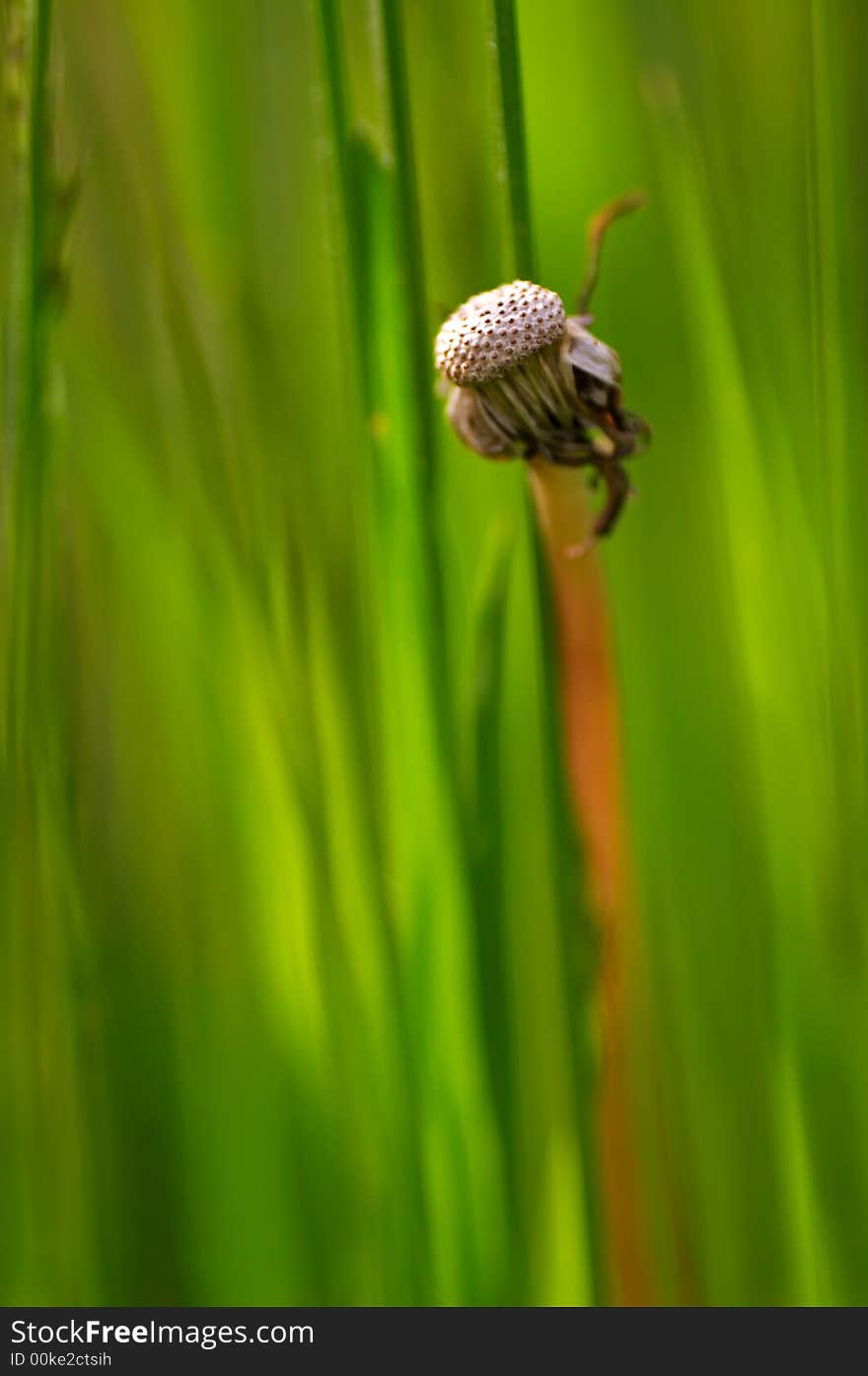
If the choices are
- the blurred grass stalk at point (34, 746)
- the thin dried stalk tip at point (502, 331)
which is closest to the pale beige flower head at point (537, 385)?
the thin dried stalk tip at point (502, 331)

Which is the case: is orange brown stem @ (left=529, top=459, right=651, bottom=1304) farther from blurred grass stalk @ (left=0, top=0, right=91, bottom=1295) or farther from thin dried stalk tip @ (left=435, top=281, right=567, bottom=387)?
blurred grass stalk @ (left=0, top=0, right=91, bottom=1295)

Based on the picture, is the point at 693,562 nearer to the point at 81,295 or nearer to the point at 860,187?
the point at 860,187

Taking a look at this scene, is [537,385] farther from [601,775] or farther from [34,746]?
[34,746]

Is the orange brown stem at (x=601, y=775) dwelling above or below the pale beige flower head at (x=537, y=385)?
below

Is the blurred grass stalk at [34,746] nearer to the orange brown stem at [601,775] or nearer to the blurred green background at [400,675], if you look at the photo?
the blurred green background at [400,675]
